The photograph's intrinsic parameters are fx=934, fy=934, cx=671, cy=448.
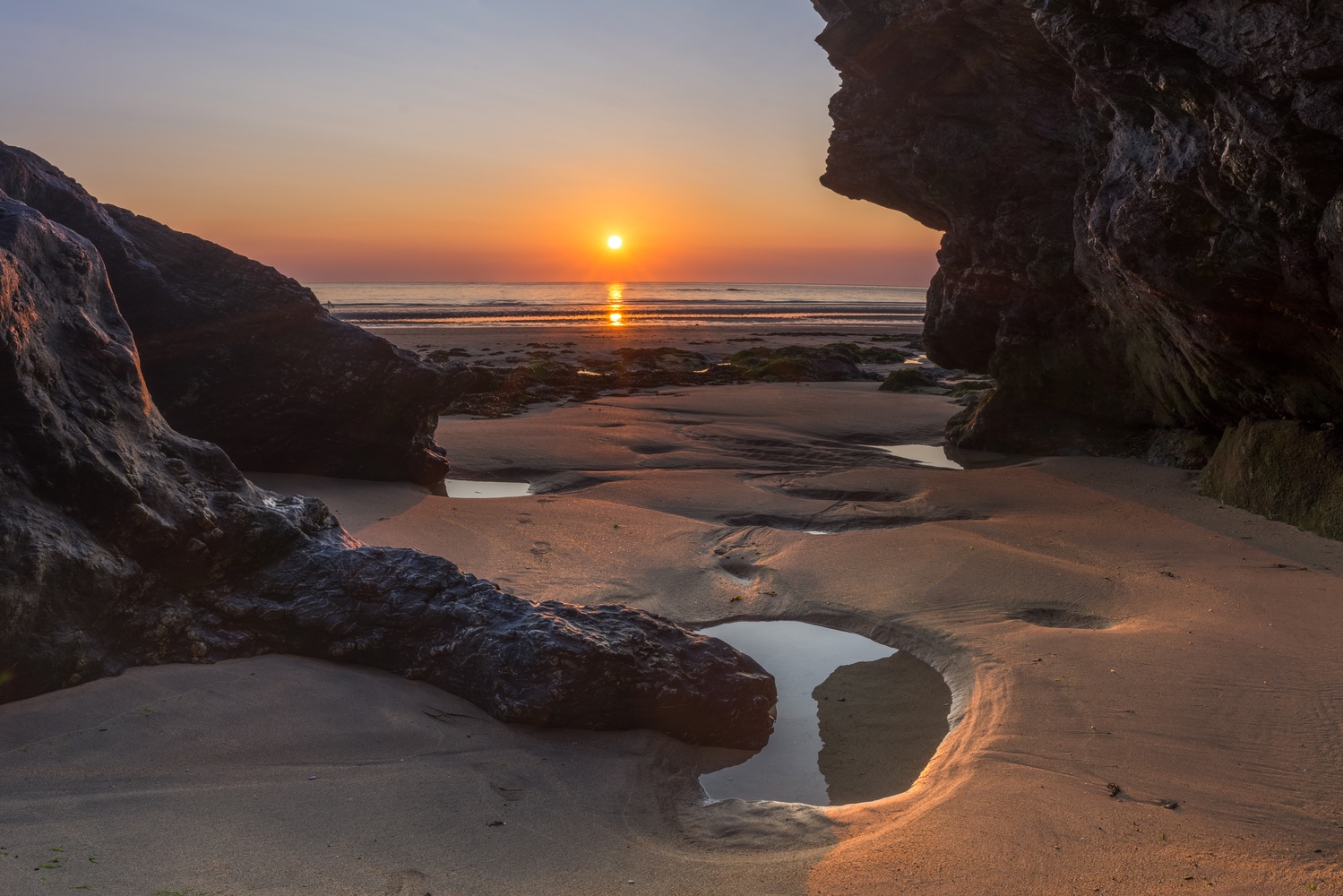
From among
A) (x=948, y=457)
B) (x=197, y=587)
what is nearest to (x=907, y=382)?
(x=948, y=457)

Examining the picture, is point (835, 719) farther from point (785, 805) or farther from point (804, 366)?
point (804, 366)

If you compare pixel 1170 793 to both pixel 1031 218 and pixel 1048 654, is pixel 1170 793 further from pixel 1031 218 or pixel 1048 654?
pixel 1031 218

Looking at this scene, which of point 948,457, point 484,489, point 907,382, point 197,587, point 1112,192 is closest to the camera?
point 197,587

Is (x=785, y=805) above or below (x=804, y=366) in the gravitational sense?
below

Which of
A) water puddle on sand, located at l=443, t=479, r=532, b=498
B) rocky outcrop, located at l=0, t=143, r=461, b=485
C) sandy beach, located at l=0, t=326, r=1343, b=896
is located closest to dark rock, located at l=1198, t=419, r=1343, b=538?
sandy beach, located at l=0, t=326, r=1343, b=896

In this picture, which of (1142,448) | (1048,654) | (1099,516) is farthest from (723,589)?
(1142,448)

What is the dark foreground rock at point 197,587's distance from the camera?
3.53 m

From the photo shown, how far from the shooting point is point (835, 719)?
165 inches

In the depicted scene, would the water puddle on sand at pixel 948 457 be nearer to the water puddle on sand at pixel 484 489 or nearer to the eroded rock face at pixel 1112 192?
the eroded rock face at pixel 1112 192

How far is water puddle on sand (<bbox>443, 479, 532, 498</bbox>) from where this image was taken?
8.34 m

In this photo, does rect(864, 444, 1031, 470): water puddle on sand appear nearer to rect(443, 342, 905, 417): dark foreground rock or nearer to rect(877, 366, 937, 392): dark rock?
rect(443, 342, 905, 417): dark foreground rock

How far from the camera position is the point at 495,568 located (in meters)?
5.77

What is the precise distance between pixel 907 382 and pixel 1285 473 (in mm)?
10139

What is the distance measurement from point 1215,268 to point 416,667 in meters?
5.91
